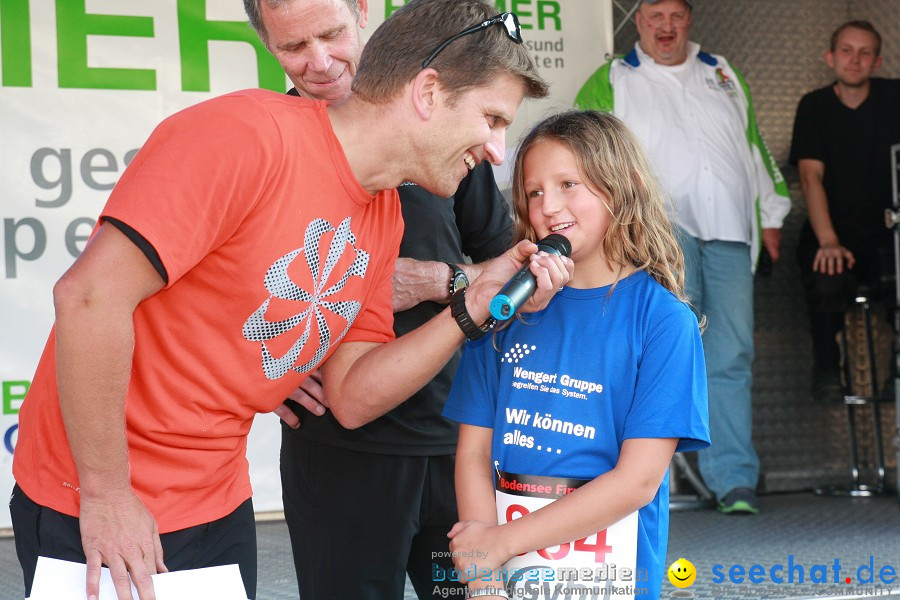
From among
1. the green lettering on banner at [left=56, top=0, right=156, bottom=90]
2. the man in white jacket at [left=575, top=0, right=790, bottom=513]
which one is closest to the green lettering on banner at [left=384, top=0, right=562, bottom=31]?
the man in white jacket at [left=575, top=0, right=790, bottom=513]

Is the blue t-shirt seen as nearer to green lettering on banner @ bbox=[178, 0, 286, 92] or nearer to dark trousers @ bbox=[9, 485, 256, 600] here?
dark trousers @ bbox=[9, 485, 256, 600]

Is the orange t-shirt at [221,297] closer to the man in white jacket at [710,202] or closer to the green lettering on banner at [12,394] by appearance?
the green lettering on banner at [12,394]

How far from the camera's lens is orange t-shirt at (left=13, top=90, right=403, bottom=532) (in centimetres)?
144

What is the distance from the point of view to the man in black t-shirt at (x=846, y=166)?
5102 mm

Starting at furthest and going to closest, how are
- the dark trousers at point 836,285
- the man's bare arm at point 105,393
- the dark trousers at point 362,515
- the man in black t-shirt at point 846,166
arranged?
the man in black t-shirt at point 846,166
the dark trousers at point 836,285
the dark trousers at point 362,515
the man's bare arm at point 105,393

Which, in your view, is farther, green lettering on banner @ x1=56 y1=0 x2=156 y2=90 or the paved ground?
green lettering on banner @ x1=56 y1=0 x2=156 y2=90

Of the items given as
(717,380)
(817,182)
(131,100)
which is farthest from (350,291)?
(817,182)

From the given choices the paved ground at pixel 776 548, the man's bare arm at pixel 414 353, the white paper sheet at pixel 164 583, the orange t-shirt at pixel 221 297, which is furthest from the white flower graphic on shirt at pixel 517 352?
the paved ground at pixel 776 548

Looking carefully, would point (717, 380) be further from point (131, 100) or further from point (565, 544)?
point (565, 544)

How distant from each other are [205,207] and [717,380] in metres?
3.67

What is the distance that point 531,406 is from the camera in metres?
1.82

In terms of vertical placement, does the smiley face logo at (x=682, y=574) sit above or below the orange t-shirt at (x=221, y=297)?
below

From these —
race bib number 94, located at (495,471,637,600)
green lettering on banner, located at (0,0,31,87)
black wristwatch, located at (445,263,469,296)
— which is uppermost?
green lettering on banner, located at (0,0,31,87)

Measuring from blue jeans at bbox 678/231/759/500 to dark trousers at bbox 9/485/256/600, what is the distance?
127 inches
